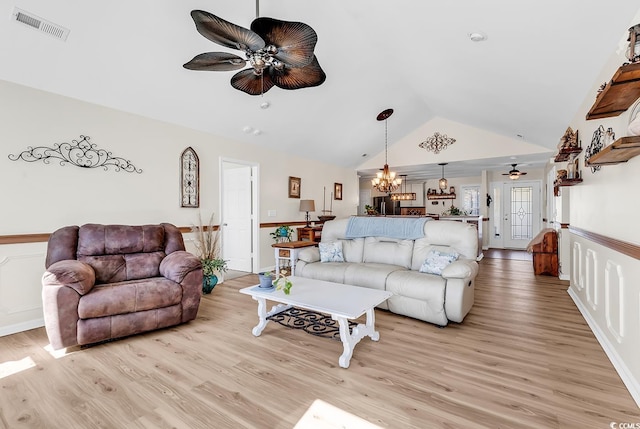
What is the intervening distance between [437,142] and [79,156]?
21.3 feet

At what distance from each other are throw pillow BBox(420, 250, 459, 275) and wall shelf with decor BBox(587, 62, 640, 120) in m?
1.73

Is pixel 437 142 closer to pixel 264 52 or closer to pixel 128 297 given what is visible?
pixel 264 52

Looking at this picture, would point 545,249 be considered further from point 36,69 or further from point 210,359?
point 36,69

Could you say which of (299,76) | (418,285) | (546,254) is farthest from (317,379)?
(546,254)

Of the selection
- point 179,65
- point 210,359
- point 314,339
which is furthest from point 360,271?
point 179,65

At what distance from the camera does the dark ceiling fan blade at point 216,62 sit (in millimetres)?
2104

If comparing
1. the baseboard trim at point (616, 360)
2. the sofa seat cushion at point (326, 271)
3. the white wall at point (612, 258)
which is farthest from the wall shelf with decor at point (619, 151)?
the sofa seat cushion at point (326, 271)

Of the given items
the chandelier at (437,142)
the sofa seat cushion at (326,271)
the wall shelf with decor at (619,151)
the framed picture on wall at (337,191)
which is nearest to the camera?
the wall shelf with decor at (619,151)

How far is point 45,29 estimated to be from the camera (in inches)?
101

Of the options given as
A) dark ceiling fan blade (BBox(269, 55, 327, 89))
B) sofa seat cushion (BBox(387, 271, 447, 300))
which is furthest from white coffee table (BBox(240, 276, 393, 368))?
dark ceiling fan blade (BBox(269, 55, 327, 89))

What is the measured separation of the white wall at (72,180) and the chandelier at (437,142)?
14.6ft

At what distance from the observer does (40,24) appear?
253cm

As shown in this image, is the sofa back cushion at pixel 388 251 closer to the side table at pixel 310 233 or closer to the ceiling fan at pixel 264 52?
the side table at pixel 310 233

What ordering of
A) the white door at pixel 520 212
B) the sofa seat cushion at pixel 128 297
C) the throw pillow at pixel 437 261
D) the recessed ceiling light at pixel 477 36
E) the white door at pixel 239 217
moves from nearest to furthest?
the sofa seat cushion at pixel 128 297
the recessed ceiling light at pixel 477 36
the throw pillow at pixel 437 261
the white door at pixel 239 217
the white door at pixel 520 212
